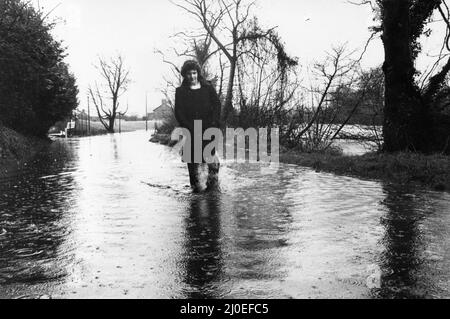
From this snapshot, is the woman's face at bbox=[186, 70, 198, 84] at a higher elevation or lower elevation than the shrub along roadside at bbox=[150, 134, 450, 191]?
higher

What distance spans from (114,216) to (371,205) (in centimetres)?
366

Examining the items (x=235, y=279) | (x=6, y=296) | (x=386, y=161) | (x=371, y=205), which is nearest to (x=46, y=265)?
(x=6, y=296)

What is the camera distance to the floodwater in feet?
11.4

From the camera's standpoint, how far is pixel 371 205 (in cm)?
675

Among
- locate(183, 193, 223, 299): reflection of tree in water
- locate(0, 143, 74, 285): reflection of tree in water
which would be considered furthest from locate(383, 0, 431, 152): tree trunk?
locate(0, 143, 74, 285): reflection of tree in water

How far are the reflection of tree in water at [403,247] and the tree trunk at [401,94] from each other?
18.3 feet

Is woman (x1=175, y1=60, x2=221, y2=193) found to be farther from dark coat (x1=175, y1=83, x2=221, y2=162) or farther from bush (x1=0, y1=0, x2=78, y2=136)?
bush (x1=0, y1=0, x2=78, y2=136)

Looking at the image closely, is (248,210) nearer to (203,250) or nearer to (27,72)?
(203,250)

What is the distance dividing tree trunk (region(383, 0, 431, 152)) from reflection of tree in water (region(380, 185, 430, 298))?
18.3 feet

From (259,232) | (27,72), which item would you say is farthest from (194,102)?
(27,72)

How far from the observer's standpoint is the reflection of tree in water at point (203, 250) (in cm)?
348

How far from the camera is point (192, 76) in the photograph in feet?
26.3

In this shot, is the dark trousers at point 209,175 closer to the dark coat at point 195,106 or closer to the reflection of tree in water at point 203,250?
the dark coat at point 195,106

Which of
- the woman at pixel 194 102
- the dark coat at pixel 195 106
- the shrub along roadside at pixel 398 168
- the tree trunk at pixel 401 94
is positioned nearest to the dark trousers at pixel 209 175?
the woman at pixel 194 102
